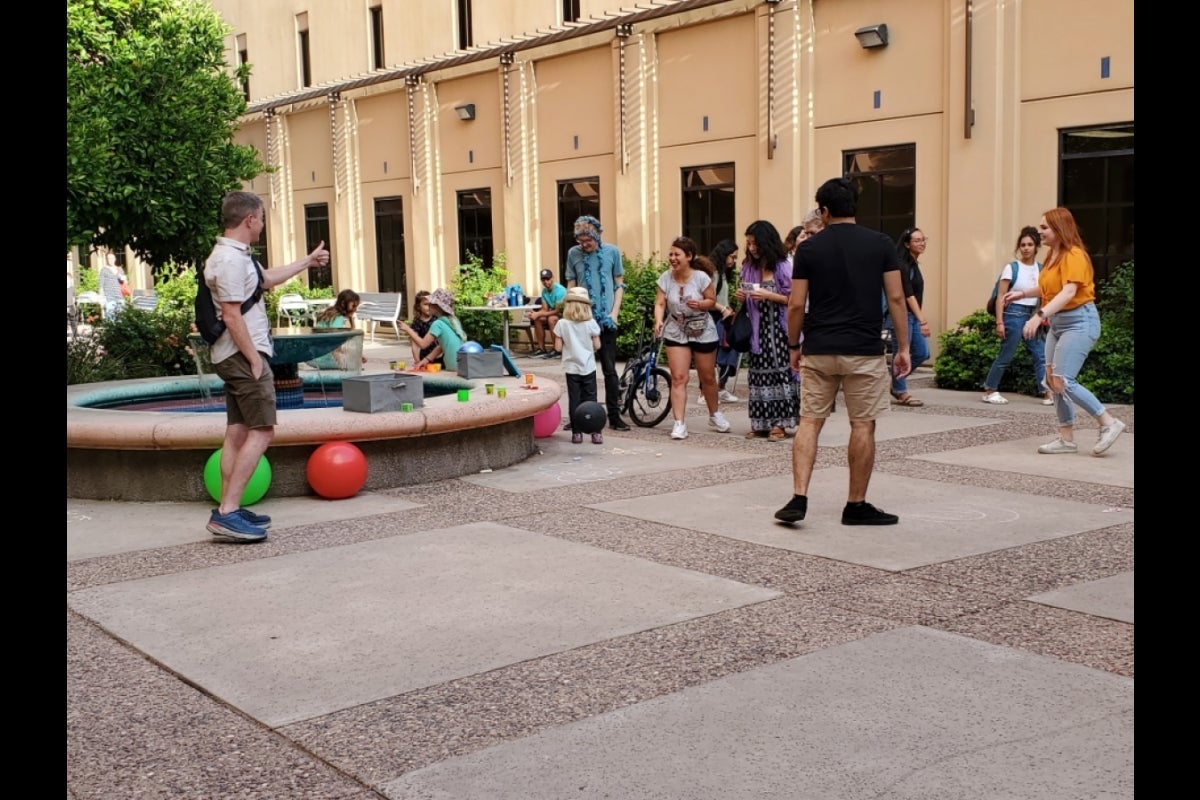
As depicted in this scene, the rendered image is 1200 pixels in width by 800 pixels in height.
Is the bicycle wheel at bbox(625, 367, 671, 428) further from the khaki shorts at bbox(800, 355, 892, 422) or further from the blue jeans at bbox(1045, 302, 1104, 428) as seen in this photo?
the khaki shorts at bbox(800, 355, 892, 422)

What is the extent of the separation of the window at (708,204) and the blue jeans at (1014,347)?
6731 millimetres

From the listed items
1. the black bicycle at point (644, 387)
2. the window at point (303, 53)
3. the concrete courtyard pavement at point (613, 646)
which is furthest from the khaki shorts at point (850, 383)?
the window at point (303, 53)

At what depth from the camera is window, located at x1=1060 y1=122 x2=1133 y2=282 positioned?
1430 cm

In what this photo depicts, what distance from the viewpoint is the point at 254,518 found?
706 centimetres

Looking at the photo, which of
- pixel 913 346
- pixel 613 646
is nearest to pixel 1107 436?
pixel 913 346

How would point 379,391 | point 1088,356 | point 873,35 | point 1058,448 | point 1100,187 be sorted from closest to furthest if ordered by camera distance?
1. point 379,391
2. point 1058,448
3. point 1088,356
4. point 1100,187
5. point 873,35

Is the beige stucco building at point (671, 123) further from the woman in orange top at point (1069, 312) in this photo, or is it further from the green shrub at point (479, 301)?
the woman in orange top at point (1069, 312)

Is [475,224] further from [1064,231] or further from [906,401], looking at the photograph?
[1064,231]

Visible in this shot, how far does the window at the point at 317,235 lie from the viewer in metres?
28.9

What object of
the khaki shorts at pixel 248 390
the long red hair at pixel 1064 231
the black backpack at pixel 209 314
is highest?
the long red hair at pixel 1064 231

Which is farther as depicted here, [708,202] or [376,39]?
[376,39]

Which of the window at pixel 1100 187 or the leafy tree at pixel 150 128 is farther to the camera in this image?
the window at pixel 1100 187

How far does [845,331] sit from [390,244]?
826 inches
